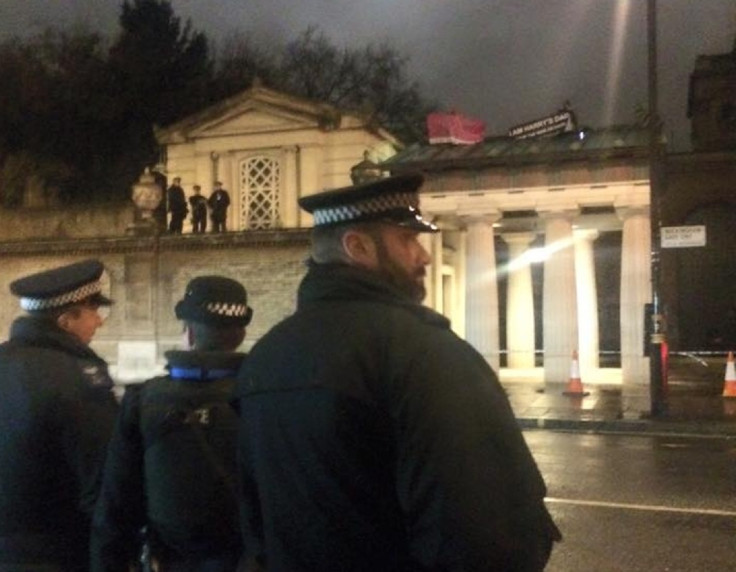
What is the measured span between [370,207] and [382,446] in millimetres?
591

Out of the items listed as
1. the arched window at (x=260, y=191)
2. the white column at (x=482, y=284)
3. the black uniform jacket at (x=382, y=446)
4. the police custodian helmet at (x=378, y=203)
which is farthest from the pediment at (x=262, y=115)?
the black uniform jacket at (x=382, y=446)

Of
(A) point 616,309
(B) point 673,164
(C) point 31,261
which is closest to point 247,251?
(C) point 31,261

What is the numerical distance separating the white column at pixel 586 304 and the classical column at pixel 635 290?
1265mm

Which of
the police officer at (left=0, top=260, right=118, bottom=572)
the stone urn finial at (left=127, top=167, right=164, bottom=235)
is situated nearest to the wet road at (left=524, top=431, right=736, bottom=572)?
the police officer at (left=0, top=260, right=118, bottom=572)

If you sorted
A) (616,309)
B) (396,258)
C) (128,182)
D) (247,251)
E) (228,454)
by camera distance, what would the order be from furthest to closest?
(128,182) < (616,309) < (247,251) < (228,454) < (396,258)

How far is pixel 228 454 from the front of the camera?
10.5 ft

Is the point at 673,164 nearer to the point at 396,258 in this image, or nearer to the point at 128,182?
the point at 128,182

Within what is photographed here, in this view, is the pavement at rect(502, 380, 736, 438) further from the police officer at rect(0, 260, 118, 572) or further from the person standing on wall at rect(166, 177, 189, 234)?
the police officer at rect(0, 260, 118, 572)

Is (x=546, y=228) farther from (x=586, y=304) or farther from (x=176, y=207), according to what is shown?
(x=176, y=207)

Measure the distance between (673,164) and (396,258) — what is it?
34.6 metres

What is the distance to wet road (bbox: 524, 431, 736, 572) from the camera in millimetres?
7648

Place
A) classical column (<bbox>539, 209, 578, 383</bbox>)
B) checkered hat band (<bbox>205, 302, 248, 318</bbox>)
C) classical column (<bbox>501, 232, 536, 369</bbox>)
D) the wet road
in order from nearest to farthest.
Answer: checkered hat band (<bbox>205, 302, 248, 318</bbox>) → the wet road → classical column (<bbox>539, 209, 578, 383</bbox>) → classical column (<bbox>501, 232, 536, 369</bbox>)

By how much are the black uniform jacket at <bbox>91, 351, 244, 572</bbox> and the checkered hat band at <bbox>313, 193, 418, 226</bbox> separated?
0.91 metres

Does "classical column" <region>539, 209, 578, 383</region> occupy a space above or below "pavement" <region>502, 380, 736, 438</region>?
above
